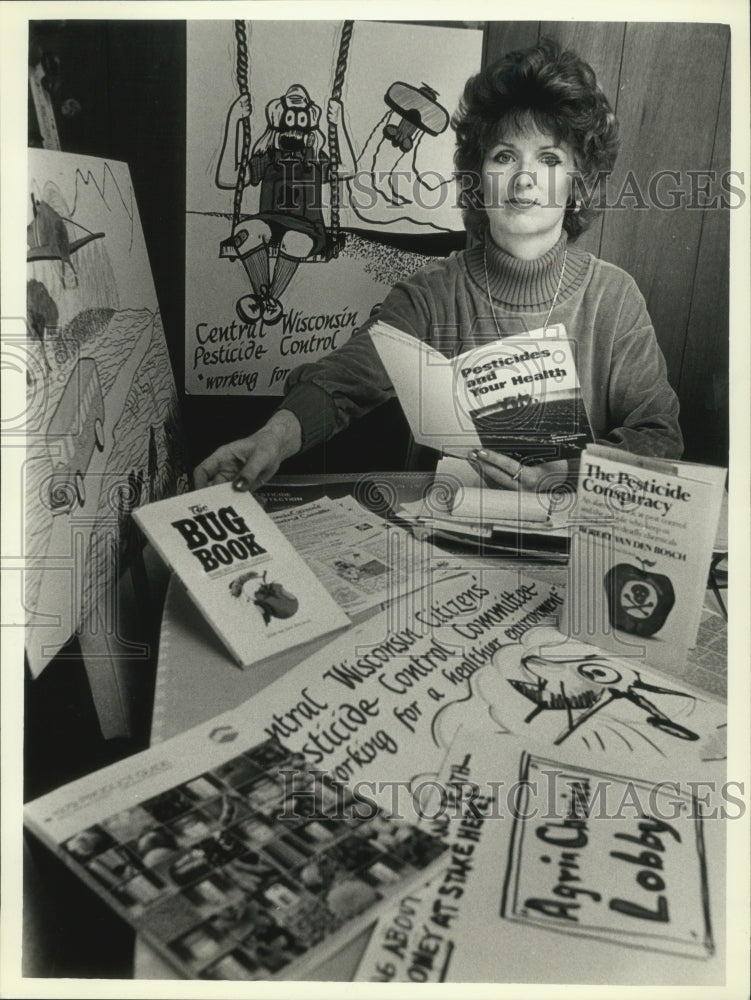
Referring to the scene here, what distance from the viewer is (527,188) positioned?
1157 mm

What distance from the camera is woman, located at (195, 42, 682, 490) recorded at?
112cm

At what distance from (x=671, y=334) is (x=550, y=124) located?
0.34 meters

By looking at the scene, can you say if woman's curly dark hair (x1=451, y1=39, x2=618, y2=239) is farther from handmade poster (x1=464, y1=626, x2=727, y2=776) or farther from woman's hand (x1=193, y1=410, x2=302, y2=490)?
handmade poster (x1=464, y1=626, x2=727, y2=776)

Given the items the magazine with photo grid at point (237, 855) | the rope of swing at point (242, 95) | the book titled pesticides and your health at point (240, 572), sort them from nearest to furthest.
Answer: the magazine with photo grid at point (237, 855)
the book titled pesticides and your health at point (240, 572)
the rope of swing at point (242, 95)

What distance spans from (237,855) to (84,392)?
57 cm

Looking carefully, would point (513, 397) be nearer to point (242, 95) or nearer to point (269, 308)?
point (269, 308)

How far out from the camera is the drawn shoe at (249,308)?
3.95 feet

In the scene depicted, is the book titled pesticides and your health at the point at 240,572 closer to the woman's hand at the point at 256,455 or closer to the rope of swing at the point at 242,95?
the woman's hand at the point at 256,455

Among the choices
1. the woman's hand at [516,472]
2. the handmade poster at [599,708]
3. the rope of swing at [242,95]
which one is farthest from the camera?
the woman's hand at [516,472]

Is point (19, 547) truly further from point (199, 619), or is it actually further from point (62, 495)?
point (199, 619)

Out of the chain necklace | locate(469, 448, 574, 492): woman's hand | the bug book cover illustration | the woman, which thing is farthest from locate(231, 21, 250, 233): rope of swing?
the bug book cover illustration

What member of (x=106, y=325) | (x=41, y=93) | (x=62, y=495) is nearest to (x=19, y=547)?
(x=62, y=495)

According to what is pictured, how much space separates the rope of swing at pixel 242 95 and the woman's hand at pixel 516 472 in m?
0.48

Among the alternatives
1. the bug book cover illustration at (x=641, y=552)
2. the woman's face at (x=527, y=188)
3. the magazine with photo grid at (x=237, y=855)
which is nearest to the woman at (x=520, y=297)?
the woman's face at (x=527, y=188)
